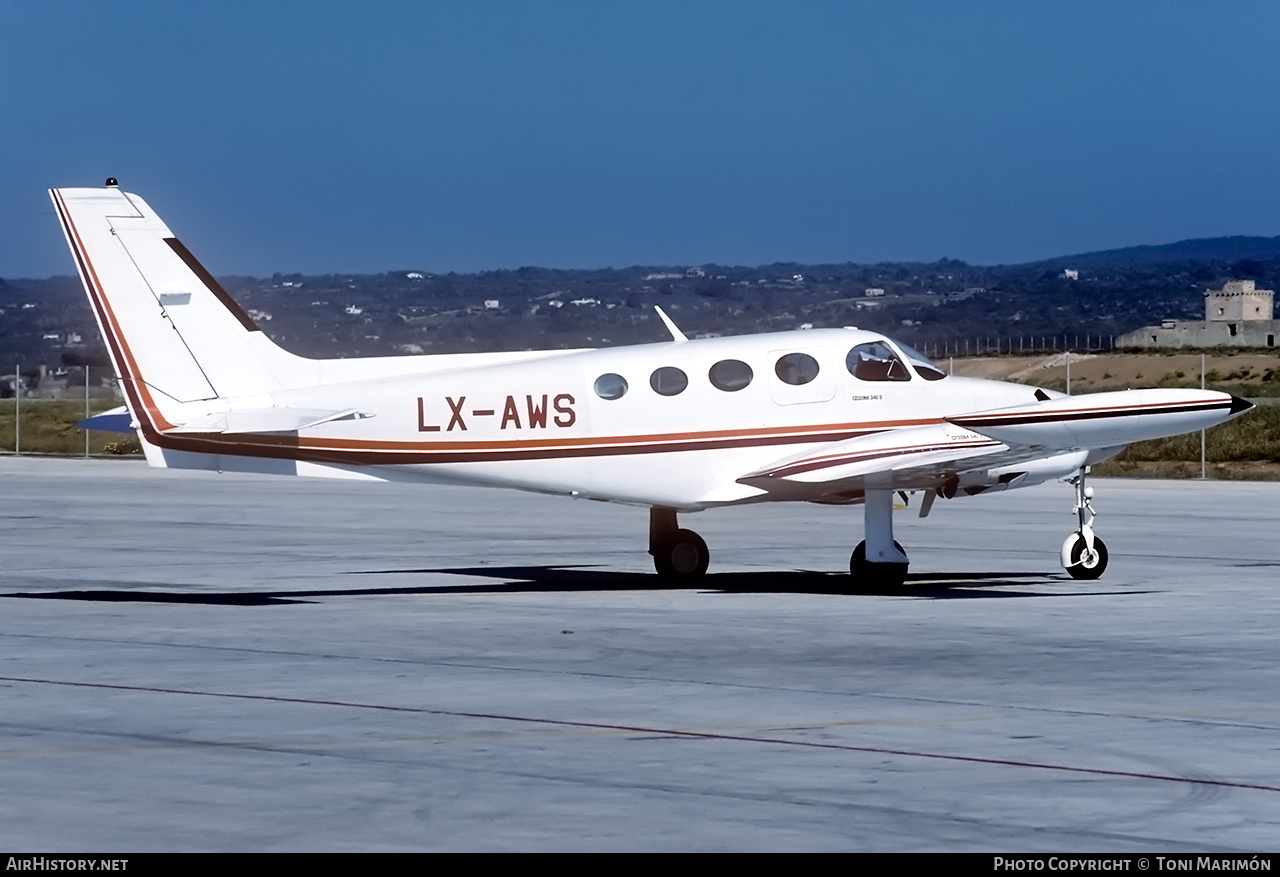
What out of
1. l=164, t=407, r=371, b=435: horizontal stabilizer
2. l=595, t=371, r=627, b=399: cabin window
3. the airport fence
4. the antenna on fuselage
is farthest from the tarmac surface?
the airport fence

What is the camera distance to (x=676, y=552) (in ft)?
71.8

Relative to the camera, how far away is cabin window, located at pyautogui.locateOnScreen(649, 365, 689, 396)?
20609 millimetres

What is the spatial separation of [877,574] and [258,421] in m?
6.60

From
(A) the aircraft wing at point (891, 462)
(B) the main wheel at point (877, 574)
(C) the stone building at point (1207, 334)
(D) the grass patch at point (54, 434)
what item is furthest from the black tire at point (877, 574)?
(C) the stone building at point (1207, 334)

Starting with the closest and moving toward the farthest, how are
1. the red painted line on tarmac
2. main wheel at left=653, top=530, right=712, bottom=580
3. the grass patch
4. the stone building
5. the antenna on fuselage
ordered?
the red painted line on tarmac
main wheel at left=653, top=530, right=712, bottom=580
the antenna on fuselage
the grass patch
the stone building

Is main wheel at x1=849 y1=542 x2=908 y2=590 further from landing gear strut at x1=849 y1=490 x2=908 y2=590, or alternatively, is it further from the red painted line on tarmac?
the red painted line on tarmac

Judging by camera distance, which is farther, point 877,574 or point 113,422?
point 113,422

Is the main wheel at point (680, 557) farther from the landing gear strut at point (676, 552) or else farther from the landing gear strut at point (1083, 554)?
the landing gear strut at point (1083, 554)

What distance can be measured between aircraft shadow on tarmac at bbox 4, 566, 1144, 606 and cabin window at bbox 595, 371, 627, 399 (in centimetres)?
224

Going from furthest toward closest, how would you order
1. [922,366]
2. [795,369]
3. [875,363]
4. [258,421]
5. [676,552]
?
1. [676,552]
2. [922,366]
3. [875,363]
4. [795,369]
5. [258,421]

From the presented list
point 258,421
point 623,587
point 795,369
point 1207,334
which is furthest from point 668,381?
point 1207,334

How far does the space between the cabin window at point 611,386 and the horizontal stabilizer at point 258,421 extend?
8.86 ft

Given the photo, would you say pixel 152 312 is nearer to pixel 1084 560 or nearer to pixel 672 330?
pixel 672 330
